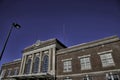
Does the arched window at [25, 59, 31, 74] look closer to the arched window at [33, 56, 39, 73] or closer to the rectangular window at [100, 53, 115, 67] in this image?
the arched window at [33, 56, 39, 73]

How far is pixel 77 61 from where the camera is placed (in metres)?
18.9

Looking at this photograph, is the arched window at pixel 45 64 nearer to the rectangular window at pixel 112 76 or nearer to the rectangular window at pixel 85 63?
the rectangular window at pixel 85 63

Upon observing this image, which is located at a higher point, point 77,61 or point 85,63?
point 77,61

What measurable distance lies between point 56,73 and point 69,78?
3.24m

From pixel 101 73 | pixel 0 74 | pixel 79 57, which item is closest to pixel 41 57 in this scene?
pixel 79 57

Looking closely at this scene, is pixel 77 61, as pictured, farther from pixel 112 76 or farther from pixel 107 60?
pixel 112 76

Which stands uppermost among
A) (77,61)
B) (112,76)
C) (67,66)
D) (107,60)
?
(77,61)

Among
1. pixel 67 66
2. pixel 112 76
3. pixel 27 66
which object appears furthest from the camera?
pixel 27 66

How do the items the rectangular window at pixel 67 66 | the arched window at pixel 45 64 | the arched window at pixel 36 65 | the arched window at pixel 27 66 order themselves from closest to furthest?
the rectangular window at pixel 67 66 < the arched window at pixel 45 64 < the arched window at pixel 36 65 < the arched window at pixel 27 66

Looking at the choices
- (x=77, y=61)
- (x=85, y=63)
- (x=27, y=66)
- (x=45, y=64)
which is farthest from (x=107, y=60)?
(x=27, y=66)

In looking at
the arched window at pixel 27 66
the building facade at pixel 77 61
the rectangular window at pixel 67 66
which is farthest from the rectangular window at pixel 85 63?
the arched window at pixel 27 66

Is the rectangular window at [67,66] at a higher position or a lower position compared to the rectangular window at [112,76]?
higher

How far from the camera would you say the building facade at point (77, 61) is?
15.6 metres

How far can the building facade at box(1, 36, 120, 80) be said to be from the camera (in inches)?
615
